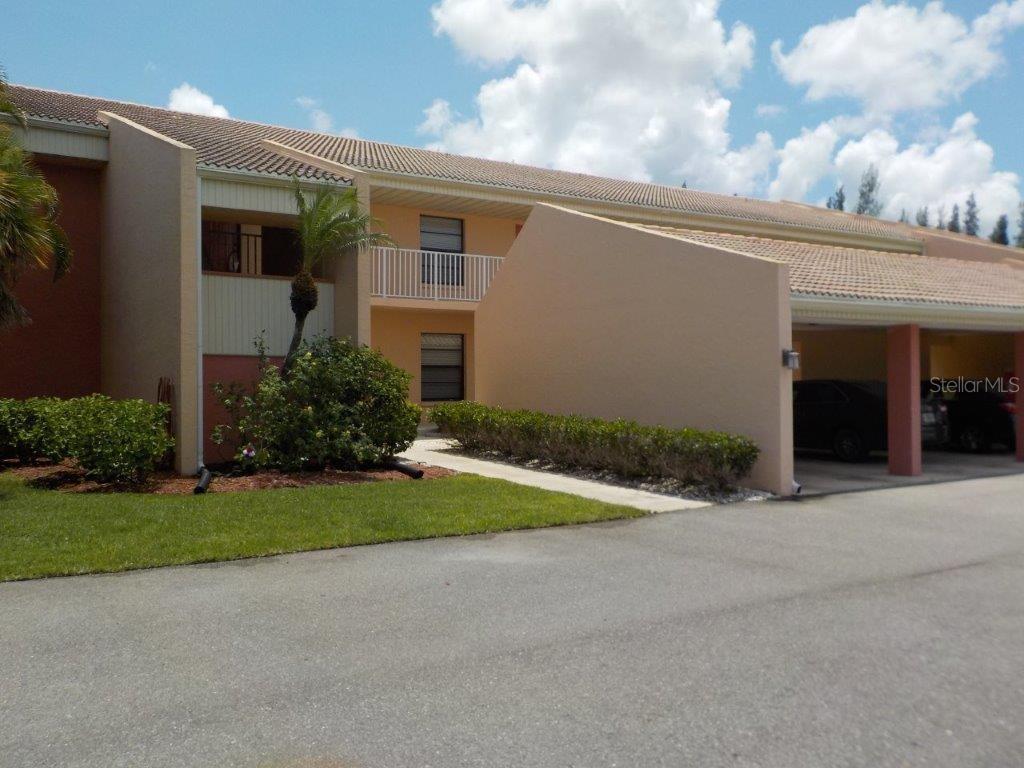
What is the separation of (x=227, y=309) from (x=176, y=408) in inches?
74.9

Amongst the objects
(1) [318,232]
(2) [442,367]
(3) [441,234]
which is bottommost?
(2) [442,367]

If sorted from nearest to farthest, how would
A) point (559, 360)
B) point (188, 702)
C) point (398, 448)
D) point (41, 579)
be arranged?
point (188, 702) → point (41, 579) → point (398, 448) → point (559, 360)

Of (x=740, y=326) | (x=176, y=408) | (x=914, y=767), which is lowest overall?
(x=914, y=767)

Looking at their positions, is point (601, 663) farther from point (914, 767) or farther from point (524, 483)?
point (524, 483)

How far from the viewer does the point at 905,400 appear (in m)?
14.6

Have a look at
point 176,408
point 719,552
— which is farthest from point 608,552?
point 176,408

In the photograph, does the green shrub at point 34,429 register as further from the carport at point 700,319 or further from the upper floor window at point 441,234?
the upper floor window at point 441,234

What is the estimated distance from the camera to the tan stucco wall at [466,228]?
71.3ft

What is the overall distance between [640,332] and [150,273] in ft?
25.7

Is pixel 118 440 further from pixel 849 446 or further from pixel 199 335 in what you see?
pixel 849 446

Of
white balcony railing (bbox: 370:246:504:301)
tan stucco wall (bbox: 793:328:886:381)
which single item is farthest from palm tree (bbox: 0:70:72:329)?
tan stucco wall (bbox: 793:328:886:381)

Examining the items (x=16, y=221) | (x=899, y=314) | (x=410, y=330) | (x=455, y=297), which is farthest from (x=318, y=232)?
(x=899, y=314)

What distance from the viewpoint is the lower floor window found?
22.3m

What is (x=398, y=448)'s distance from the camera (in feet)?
45.1
